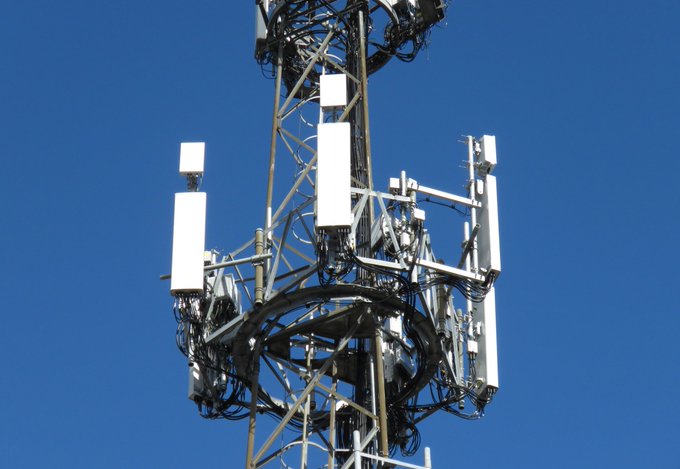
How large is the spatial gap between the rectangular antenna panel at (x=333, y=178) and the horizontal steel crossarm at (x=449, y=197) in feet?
11.5

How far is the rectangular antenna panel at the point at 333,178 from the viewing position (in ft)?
115

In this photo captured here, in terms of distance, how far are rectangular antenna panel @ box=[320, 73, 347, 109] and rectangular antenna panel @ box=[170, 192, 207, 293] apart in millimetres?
3056

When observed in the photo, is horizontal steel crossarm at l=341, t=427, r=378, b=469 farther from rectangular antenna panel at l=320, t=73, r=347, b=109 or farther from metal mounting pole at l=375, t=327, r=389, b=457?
rectangular antenna panel at l=320, t=73, r=347, b=109

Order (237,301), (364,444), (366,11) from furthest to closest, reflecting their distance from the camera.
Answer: (366,11) < (237,301) < (364,444)

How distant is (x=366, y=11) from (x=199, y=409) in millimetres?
9880

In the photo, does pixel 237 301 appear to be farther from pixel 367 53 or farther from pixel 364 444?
pixel 367 53

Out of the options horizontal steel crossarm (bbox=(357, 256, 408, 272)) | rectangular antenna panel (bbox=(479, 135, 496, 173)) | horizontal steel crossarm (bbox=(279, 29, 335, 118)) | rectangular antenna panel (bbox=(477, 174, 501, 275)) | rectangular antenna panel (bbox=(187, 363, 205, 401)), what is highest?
horizontal steel crossarm (bbox=(279, 29, 335, 118))

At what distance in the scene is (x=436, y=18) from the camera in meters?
43.8

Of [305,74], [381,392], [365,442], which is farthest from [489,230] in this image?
[305,74]

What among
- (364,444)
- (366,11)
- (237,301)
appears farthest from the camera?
(366,11)

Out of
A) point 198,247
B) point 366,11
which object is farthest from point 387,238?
point 366,11

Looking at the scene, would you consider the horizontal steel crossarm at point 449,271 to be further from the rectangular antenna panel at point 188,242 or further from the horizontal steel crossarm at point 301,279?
the rectangular antenna panel at point 188,242

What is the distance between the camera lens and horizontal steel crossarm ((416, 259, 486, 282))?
122ft

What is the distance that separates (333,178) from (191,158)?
156 inches
